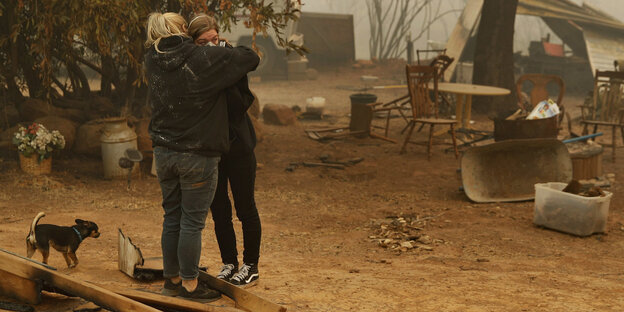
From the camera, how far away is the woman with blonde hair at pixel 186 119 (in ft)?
9.44

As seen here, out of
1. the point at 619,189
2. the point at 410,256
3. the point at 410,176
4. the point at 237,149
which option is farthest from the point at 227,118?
the point at 619,189

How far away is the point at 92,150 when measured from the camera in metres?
8.44

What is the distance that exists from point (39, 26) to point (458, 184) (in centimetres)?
541

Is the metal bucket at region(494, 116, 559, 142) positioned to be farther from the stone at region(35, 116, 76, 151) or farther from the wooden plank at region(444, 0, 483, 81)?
the wooden plank at region(444, 0, 483, 81)

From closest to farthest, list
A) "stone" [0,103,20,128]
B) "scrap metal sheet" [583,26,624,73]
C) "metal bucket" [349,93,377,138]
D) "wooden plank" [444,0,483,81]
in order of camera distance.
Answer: "stone" [0,103,20,128]
"metal bucket" [349,93,377,138]
"scrap metal sheet" [583,26,624,73]
"wooden plank" [444,0,483,81]

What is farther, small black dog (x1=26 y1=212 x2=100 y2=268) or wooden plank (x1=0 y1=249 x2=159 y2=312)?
small black dog (x1=26 y1=212 x2=100 y2=268)

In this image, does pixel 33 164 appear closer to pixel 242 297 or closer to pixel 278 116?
pixel 278 116

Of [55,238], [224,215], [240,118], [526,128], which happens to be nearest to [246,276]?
[224,215]

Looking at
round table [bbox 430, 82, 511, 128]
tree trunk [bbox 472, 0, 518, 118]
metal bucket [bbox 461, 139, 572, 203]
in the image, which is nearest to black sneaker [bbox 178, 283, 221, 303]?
metal bucket [bbox 461, 139, 572, 203]

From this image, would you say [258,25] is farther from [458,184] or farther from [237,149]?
[237,149]

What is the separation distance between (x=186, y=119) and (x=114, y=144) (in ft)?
17.2

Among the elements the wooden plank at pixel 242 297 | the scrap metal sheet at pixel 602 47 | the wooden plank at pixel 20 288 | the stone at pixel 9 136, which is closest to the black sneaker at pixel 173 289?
the wooden plank at pixel 242 297

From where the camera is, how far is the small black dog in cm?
376

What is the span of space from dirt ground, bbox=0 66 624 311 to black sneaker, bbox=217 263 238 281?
0.59ft
